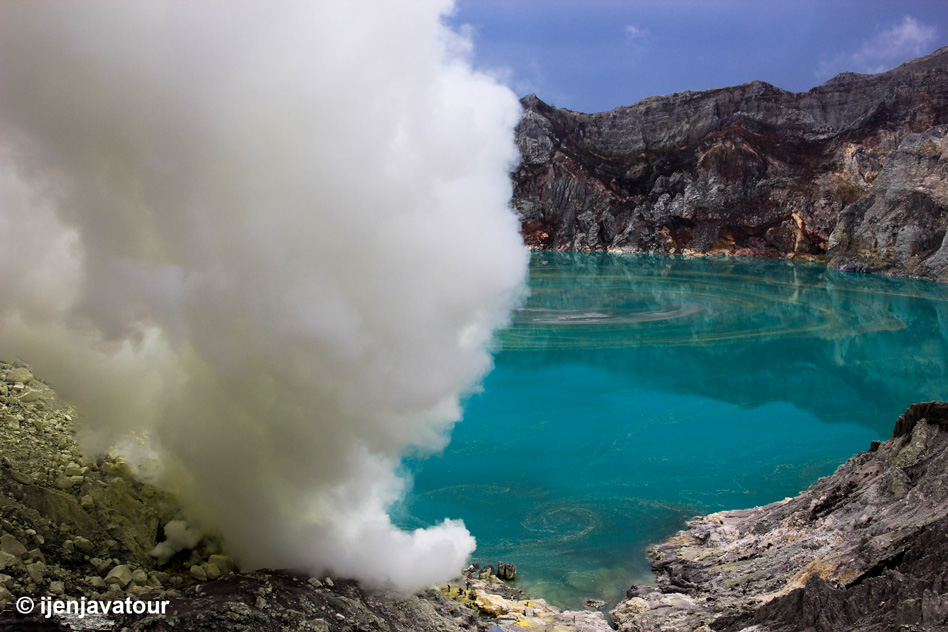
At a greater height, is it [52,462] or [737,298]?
[737,298]

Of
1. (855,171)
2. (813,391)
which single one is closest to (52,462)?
(813,391)

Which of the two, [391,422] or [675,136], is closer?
[391,422]

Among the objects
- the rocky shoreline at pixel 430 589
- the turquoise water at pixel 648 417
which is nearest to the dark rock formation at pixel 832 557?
the rocky shoreline at pixel 430 589

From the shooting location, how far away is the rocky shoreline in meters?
5.39

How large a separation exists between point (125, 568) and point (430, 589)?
10.7 feet

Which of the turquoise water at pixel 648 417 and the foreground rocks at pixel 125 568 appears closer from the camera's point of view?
the foreground rocks at pixel 125 568

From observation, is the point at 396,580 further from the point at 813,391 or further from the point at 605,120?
the point at 605,120

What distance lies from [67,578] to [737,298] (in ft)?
123

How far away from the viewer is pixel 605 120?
81.4 m

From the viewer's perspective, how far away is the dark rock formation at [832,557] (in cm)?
601

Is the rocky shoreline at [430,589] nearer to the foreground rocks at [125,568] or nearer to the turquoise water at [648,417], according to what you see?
the foreground rocks at [125,568]

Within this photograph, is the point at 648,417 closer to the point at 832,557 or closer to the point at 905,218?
the point at 832,557

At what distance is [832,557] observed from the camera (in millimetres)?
7297

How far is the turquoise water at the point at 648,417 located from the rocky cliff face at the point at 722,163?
31.7 meters
